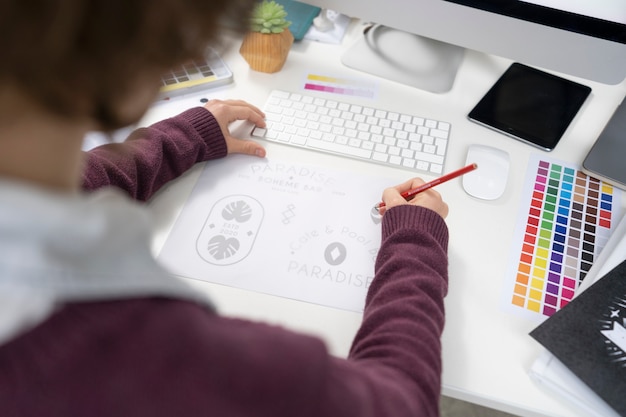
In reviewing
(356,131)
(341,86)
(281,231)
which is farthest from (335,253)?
(341,86)

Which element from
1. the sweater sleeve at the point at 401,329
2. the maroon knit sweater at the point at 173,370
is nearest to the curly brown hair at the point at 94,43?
the maroon knit sweater at the point at 173,370

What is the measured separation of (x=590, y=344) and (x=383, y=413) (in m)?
0.26

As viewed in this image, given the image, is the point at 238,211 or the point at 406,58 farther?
the point at 406,58

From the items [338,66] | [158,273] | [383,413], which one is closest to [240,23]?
[158,273]

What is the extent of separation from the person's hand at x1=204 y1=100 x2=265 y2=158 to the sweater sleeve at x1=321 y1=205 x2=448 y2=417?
0.22 meters

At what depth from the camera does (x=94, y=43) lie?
10.5 inches

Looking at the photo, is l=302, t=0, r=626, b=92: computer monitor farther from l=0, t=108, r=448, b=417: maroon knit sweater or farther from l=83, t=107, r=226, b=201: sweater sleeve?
l=0, t=108, r=448, b=417: maroon knit sweater

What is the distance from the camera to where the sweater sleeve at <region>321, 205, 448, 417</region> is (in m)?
0.43

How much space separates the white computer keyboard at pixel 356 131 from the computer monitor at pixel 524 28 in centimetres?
11

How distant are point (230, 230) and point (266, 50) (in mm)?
338

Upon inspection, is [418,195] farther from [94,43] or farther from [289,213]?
[94,43]

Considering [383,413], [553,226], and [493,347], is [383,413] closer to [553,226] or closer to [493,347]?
[493,347]

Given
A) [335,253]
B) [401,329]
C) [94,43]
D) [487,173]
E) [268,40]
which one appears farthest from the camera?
[268,40]

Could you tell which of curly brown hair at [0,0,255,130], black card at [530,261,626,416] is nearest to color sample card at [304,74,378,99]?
black card at [530,261,626,416]
